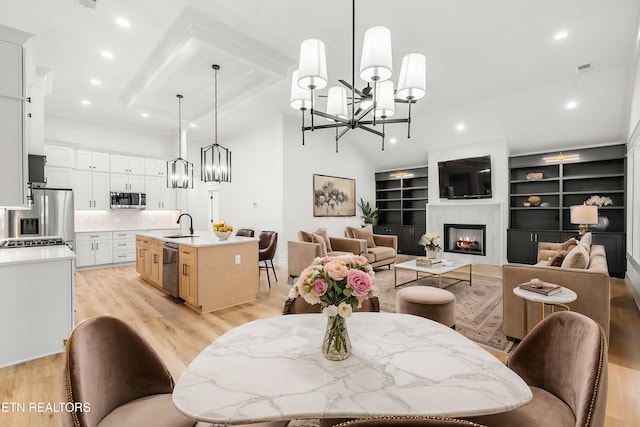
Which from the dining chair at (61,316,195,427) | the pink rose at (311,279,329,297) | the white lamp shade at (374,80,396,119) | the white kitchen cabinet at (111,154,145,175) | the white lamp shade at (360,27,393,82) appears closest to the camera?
the dining chair at (61,316,195,427)

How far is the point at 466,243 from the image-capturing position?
7059 mm

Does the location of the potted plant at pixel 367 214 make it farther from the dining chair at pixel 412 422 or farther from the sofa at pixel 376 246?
the dining chair at pixel 412 422

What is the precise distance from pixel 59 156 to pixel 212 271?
16.0ft

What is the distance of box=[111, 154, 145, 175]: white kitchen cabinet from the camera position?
6870mm

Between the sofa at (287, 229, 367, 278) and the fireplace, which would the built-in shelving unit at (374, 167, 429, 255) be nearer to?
the fireplace

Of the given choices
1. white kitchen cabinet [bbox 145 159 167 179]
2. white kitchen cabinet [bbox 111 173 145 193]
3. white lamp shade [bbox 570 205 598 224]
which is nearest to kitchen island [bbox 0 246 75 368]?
white kitchen cabinet [bbox 111 173 145 193]

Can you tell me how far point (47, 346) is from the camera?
2.64 meters

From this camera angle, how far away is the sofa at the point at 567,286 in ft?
8.14

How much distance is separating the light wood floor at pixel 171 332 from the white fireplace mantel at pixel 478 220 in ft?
3.63

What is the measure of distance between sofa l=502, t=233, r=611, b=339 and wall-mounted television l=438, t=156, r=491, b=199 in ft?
12.2

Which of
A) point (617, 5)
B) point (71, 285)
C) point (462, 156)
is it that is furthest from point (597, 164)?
point (71, 285)

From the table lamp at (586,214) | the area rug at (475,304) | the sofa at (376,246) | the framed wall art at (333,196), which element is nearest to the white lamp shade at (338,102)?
the area rug at (475,304)

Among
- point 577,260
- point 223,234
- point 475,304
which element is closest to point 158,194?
point 223,234

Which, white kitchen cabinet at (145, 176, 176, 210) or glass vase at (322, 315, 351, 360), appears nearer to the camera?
glass vase at (322, 315, 351, 360)
